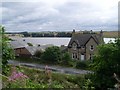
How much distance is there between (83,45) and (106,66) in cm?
1800

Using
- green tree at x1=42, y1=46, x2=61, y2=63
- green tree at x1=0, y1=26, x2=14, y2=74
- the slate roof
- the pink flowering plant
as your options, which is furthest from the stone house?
the pink flowering plant

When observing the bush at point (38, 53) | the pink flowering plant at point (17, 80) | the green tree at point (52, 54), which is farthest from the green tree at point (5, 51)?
the bush at point (38, 53)

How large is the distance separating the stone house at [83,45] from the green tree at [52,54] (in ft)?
10.5

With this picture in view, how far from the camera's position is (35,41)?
112 feet

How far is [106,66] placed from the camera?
864 cm

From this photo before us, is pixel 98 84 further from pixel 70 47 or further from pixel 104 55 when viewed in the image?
pixel 70 47

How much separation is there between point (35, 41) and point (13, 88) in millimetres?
30426

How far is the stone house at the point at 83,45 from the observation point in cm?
2608

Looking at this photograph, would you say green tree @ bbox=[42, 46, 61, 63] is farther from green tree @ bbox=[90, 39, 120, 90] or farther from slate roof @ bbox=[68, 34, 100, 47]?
green tree @ bbox=[90, 39, 120, 90]

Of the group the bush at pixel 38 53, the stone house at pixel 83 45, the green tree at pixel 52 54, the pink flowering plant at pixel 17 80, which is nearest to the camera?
the pink flowering plant at pixel 17 80

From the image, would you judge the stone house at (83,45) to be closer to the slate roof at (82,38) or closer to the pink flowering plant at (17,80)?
the slate roof at (82,38)

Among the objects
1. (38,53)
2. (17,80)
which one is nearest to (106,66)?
(17,80)

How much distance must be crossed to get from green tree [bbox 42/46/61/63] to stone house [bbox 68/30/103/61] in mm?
3195

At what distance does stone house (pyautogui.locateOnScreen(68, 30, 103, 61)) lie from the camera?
85.6 feet
